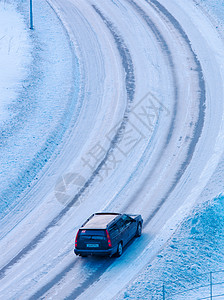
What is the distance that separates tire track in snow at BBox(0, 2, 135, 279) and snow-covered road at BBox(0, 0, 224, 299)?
0.07 metres

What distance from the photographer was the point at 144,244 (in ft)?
74.0

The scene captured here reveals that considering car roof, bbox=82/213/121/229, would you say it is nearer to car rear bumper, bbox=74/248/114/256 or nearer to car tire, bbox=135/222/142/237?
car rear bumper, bbox=74/248/114/256

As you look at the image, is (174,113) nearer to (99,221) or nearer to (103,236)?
(99,221)

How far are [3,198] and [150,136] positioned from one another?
9921 mm

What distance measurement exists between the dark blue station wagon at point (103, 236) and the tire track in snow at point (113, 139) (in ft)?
9.43

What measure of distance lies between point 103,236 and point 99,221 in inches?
41.9

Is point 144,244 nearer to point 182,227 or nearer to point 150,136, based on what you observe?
point 182,227

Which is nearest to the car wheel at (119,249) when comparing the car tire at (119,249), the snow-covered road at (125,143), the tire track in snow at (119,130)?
the car tire at (119,249)

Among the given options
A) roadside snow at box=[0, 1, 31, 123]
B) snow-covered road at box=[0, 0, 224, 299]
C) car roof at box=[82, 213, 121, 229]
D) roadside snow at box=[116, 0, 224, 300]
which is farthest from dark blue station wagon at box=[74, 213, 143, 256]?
roadside snow at box=[0, 1, 31, 123]

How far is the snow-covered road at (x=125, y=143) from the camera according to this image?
21438 mm

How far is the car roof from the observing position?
21500mm

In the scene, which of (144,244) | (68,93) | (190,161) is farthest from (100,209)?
(68,93)

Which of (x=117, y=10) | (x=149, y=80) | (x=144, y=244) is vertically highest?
(x=117, y=10)

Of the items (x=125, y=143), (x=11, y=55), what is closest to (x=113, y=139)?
(x=125, y=143)
